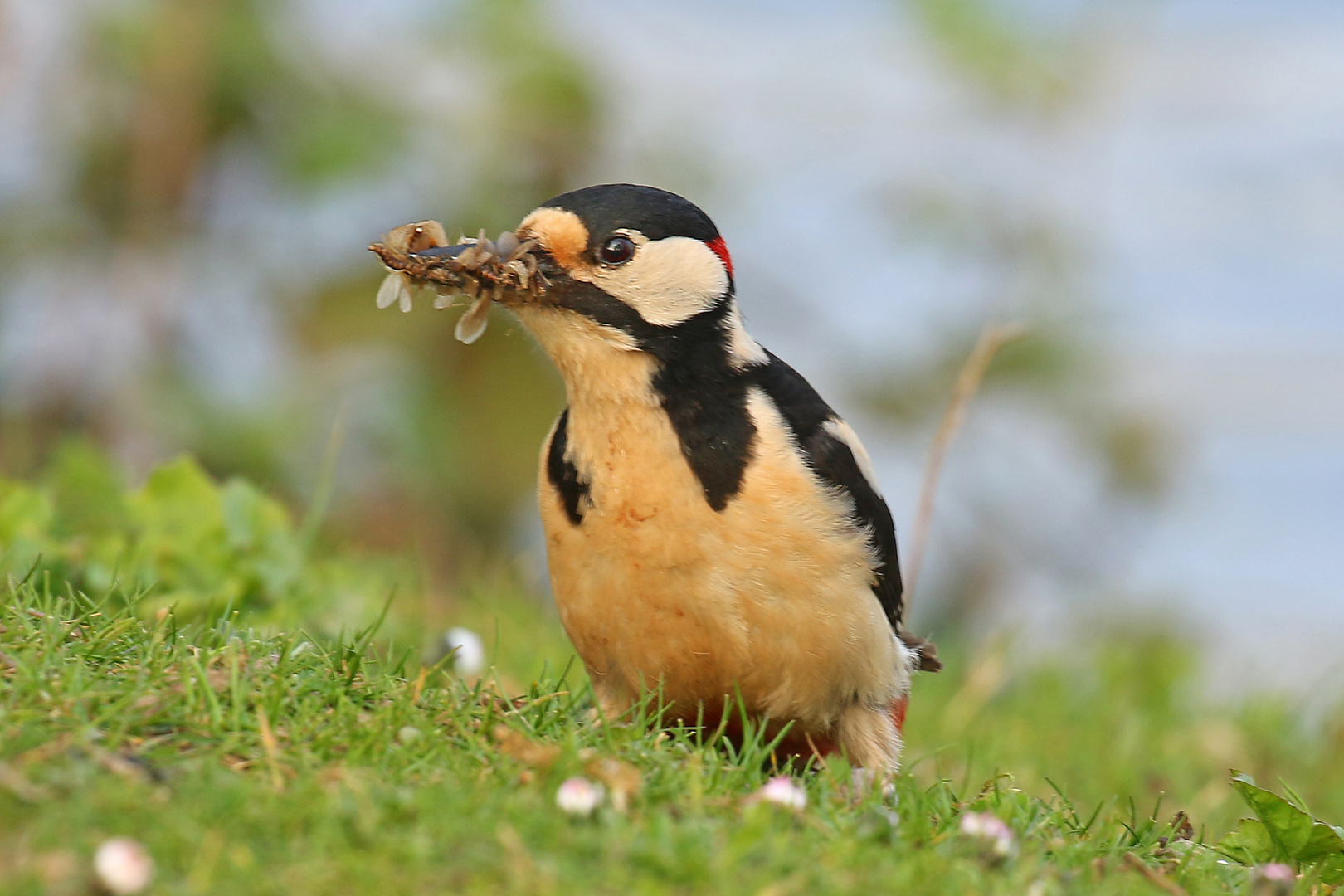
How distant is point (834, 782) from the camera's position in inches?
123

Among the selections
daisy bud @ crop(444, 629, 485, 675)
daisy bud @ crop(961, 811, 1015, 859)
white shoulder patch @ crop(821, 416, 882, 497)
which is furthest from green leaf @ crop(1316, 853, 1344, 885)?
daisy bud @ crop(444, 629, 485, 675)

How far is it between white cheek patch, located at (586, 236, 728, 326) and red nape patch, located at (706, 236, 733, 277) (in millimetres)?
44

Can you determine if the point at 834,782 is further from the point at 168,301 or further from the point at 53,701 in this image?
the point at 168,301

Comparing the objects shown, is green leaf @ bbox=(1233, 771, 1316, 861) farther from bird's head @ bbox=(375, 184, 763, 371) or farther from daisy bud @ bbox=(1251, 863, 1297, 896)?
bird's head @ bbox=(375, 184, 763, 371)

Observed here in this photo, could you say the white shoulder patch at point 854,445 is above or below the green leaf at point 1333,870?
above

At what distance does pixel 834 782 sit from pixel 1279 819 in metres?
1.04

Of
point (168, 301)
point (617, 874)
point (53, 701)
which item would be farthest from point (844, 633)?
point (168, 301)

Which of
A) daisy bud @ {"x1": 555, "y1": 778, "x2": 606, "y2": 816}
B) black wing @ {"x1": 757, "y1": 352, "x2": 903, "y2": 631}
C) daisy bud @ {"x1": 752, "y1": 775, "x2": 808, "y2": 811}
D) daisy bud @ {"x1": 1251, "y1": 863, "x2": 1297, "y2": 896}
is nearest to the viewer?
daisy bud @ {"x1": 555, "y1": 778, "x2": 606, "y2": 816}

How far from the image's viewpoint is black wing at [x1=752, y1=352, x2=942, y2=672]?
3850mm

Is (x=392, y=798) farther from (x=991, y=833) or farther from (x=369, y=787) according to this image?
(x=991, y=833)

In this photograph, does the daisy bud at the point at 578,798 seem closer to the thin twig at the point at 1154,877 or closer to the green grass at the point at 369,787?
the green grass at the point at 369,787

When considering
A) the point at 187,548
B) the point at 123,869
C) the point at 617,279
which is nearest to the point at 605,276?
the point at 617,279

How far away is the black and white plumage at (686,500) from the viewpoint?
3.60 meters

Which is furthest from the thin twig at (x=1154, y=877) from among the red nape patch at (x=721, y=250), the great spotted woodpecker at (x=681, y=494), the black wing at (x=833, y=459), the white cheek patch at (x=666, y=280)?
the red nape patch at (x=721, y=250)
